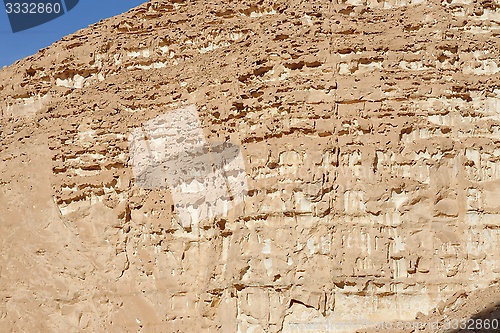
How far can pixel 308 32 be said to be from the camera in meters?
14.0

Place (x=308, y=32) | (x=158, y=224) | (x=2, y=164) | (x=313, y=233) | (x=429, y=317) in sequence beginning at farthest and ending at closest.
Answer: (x=2, y=164)
(x=158, y=224)
(x=308, y=32)
(x=313, y=233)
(x=429, y=317)

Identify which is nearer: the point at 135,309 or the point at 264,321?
the point at 264,321

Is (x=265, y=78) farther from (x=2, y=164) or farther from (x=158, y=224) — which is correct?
(x=2, y=164)

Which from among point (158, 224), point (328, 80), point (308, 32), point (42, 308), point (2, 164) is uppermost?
point (308, 32)

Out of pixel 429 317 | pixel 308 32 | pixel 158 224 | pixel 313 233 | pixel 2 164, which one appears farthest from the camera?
pixel 2 164

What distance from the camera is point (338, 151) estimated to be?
516 inches

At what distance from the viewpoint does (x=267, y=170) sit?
1361cm

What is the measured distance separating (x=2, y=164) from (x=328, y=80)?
9624mm

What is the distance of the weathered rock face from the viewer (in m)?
12.4

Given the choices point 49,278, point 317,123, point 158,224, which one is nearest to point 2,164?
point 49,278

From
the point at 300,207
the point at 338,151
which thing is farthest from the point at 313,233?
the point at 338,151

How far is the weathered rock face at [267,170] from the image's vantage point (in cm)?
1245

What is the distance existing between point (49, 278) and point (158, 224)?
134 inches

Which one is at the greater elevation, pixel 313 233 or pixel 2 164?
pixel 2 164
